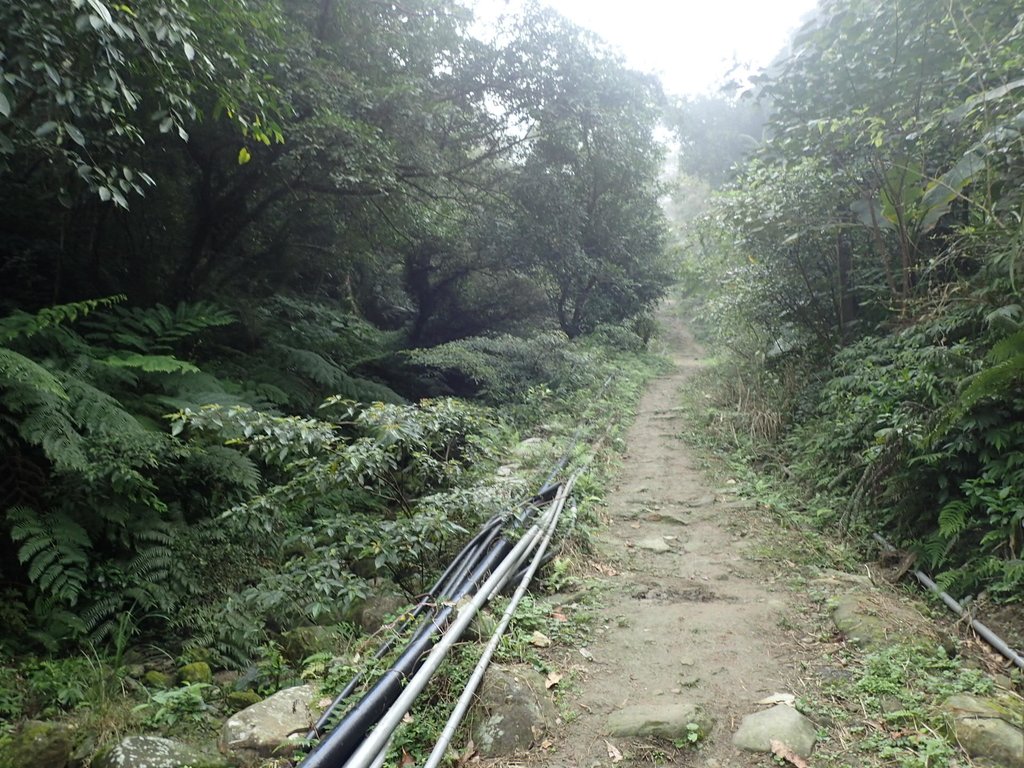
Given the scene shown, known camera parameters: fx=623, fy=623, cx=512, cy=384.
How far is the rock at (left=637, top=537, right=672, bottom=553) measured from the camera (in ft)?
14.5

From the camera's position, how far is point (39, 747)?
255cm

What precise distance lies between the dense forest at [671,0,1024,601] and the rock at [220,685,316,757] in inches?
132

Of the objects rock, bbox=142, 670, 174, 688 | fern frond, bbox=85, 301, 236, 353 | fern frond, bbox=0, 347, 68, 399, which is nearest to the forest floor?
rock, bbox=142, 670, 174, 688

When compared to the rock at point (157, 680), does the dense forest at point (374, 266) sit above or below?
above

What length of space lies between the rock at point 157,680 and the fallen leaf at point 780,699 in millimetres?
3052

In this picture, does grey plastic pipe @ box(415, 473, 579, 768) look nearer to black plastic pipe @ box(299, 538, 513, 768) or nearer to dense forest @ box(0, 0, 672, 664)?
black plastic pipe @ box(299, 538, 513, 768)

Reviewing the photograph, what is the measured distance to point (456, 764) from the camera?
2.18 metres

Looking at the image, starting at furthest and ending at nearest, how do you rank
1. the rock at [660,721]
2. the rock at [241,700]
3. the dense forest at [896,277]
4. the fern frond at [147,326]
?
the fern frond at [147,326] < the dense forest at [896,277] < the rock at [241,700] < the rock at [660,721]

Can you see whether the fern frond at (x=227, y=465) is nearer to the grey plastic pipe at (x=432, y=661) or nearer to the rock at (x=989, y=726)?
the grey plastic pipe at (x=432, y=661)

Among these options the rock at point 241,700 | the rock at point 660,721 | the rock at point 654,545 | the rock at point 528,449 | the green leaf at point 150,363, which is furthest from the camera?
the rock at point 528,449

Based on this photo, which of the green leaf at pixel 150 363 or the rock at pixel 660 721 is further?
the green leaf at pixel 150 363

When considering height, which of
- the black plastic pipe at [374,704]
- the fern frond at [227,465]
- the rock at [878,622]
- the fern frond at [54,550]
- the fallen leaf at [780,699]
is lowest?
the fallen leaf at [780,699]

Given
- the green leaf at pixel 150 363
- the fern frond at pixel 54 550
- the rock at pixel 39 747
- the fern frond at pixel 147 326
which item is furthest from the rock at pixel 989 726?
the fern frond at pixel 147 326

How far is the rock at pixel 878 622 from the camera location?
2.91m
